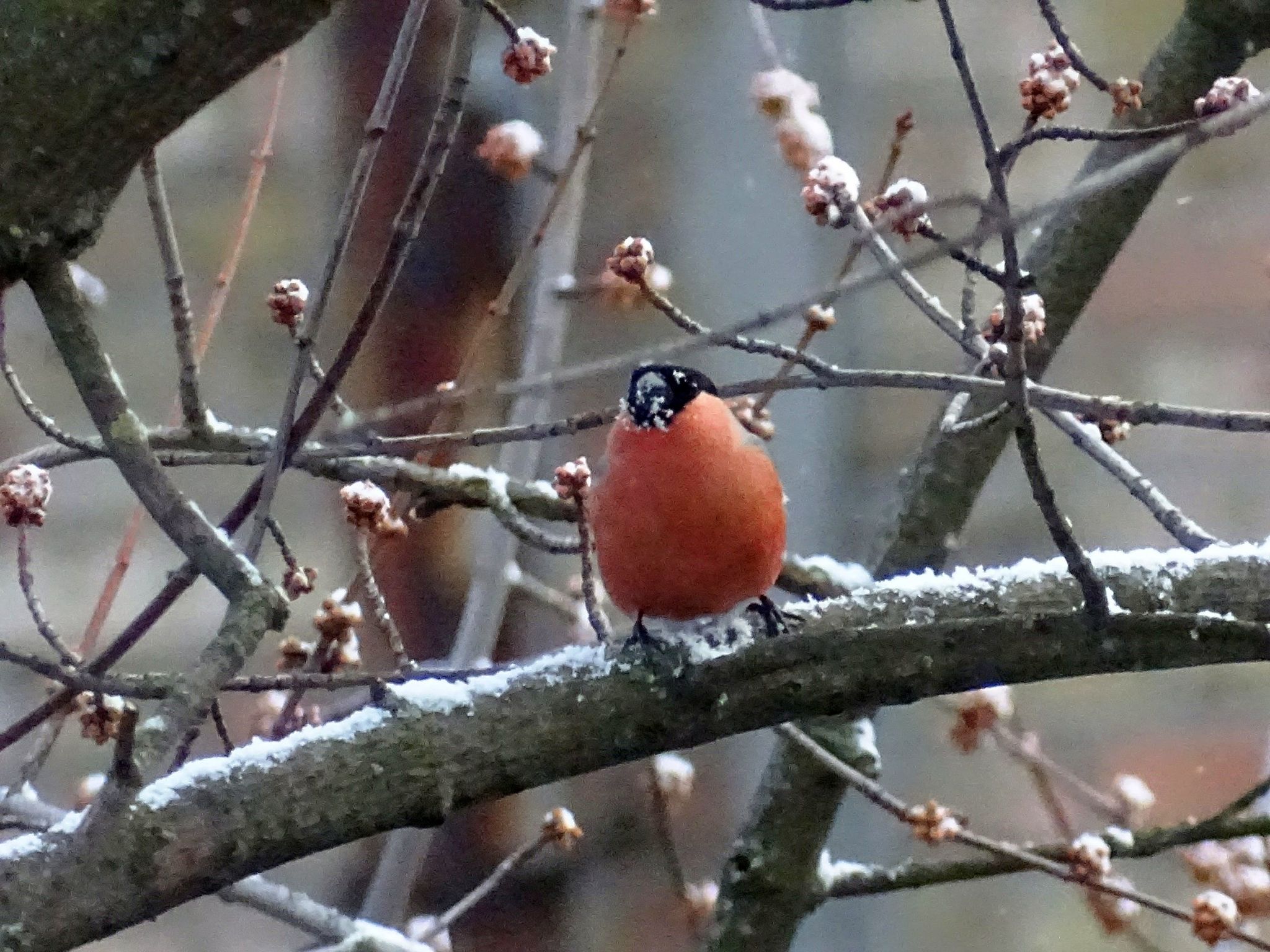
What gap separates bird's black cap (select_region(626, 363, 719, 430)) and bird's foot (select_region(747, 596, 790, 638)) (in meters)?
0.14

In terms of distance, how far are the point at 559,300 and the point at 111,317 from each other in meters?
0.88

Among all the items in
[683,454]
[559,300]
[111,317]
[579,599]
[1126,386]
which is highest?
[111,317]

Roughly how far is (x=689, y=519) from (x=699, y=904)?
56 cm

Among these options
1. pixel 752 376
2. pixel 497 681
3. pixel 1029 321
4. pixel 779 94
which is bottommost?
pixel 497 681

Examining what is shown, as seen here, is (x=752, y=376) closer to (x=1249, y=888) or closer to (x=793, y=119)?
(x=793, y=119)

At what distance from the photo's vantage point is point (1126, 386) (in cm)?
169

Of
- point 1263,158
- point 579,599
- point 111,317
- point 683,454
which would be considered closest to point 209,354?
point 111,317

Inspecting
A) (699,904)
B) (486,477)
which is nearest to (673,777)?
(699,904)

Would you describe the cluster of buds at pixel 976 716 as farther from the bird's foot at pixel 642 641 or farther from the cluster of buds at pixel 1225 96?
the cluster of buds at pixel 1225 96

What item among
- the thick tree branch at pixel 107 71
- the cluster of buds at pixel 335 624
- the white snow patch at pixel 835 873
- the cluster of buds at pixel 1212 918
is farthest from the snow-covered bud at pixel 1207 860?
the thick tree branch at pixel 107 71

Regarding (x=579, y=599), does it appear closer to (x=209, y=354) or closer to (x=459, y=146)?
(x=459, y=146)

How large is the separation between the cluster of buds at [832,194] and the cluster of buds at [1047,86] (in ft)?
0.33

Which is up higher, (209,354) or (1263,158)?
(1263,158)

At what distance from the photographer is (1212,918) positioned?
0.91 meters
